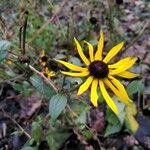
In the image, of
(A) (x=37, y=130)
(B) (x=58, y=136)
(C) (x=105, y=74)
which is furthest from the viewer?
(B) (x=58, y=136)

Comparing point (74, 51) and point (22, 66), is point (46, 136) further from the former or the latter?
point (74, 51)

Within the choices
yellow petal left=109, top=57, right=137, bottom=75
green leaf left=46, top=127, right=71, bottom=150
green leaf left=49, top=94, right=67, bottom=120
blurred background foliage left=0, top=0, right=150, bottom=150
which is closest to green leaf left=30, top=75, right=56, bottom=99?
blurred background foliage left=0, top=0, right=150, bottom=150

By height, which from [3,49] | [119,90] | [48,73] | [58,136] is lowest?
[58,136]

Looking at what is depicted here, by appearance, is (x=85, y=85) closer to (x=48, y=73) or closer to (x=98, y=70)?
(x=98, y=70)

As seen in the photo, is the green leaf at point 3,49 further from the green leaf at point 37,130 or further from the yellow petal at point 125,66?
the green leaf at point 37,130

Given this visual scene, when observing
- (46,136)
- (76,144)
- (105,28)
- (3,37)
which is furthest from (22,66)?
(105,28)

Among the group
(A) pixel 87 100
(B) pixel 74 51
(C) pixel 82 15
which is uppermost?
(C) pixel 82 15

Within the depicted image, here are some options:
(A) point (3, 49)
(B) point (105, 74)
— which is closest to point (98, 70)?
(B) point (105, 74)
